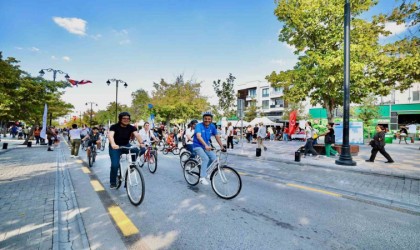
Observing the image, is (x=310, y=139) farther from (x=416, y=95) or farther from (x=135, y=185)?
(x=416, y=95)

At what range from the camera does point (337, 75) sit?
552 inches

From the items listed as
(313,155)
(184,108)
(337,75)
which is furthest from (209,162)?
(184,108)

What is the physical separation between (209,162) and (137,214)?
6.64 ft

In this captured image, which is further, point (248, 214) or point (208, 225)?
point (248, 214)

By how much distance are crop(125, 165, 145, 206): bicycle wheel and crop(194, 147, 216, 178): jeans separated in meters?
1.47

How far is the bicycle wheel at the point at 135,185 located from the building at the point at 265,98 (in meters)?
48.6

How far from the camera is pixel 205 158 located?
18.2 feet

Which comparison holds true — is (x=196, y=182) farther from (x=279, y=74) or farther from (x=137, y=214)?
(x=279, y=74)

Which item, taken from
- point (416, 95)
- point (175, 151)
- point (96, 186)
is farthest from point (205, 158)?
point (416, 95)

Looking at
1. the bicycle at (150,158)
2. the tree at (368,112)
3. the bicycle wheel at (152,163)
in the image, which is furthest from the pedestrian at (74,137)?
the tree at (368,112)

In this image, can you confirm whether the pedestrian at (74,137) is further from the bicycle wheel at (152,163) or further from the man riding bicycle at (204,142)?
the man riding bicycle at (204,142)

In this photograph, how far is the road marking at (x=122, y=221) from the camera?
3.48 m

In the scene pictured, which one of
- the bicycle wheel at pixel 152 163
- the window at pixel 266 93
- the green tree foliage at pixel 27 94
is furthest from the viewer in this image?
the window at pixel 266 93

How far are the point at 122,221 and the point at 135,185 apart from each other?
0.99 meters
